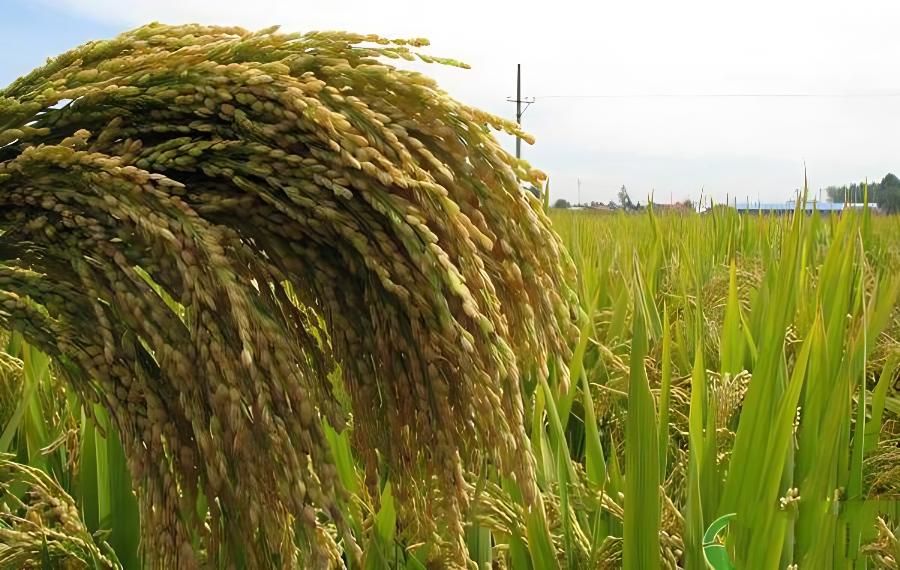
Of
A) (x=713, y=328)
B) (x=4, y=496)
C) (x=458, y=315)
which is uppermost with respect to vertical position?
(x=458, y=315)

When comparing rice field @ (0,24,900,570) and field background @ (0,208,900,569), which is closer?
rice field @ (0,24,900,570)

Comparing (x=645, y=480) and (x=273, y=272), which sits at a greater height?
(x=273, y=272)

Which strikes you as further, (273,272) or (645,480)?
(645,480)

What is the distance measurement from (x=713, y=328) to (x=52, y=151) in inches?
111

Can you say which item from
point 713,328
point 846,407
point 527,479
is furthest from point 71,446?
point 713,328

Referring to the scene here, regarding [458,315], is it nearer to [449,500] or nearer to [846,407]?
[449,500]

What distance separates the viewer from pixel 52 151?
3.48 feet

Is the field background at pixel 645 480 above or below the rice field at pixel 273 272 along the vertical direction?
below

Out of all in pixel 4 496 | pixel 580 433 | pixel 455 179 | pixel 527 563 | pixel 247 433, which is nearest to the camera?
pixel 247 433

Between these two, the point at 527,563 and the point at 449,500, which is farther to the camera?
the point at 527,563

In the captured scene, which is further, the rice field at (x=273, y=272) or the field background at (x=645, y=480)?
the field background at (x=645, y=480)

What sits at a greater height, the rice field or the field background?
the rice field

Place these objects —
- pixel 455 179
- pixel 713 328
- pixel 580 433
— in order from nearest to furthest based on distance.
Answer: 1. pixel 455 179
2. pixel 580 433
3. pixel 713 328

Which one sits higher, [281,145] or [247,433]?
[281,145]
